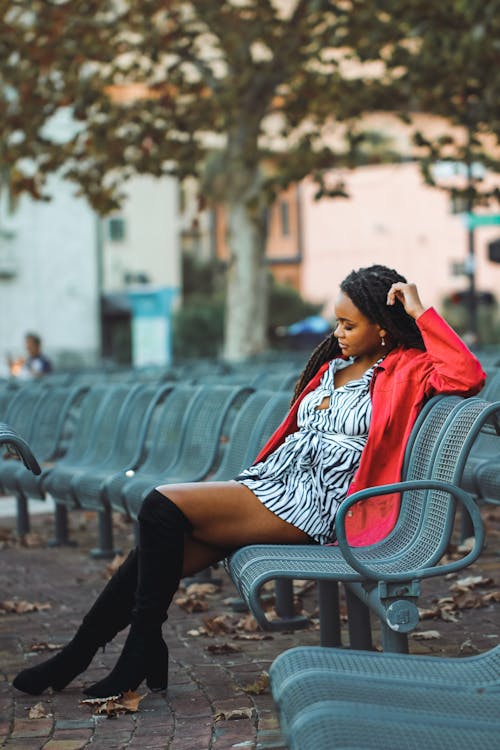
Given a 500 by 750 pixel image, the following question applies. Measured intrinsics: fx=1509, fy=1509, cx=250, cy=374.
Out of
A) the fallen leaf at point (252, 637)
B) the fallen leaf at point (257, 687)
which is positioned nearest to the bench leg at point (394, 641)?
the fallen leaf at point (257, 687)

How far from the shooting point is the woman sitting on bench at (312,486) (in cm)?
491

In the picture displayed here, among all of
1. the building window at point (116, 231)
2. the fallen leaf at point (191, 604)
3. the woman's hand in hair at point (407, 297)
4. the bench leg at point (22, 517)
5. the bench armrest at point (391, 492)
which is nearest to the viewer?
the bench armrest at point (391, 492)

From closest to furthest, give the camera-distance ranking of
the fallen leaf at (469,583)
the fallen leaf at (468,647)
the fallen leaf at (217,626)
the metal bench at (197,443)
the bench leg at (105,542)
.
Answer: the fallen leaf at (468,647) < the fallen leaf at (217,626) < the fallen leaf at (469,583) < the metal bench at (197,443) < the bench leg at (105,542)

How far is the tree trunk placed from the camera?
23.5 m

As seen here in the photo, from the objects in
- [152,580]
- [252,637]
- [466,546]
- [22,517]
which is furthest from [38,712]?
[22,517]

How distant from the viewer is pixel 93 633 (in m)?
5.12

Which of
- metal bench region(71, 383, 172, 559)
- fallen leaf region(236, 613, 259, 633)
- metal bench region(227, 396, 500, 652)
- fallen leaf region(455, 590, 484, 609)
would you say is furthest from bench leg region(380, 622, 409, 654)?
metal bench region(71, 383, 172, 559)

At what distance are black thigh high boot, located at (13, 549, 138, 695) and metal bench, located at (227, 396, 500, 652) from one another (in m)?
0.36

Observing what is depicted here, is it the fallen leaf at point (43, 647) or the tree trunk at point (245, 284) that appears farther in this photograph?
the tree trunk at point (245, 284)

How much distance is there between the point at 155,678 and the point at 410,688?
2.13 metres

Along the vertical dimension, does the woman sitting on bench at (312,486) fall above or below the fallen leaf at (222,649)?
above

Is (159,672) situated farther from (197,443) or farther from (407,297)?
(197,443)

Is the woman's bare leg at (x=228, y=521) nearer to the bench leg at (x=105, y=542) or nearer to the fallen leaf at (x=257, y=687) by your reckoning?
the fallen leaf at (x=257, y=687)

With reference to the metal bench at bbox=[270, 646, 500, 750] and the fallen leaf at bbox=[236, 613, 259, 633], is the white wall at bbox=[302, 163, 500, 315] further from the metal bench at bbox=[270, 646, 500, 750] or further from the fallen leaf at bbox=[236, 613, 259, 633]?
the metal bench at bbox=[270, 646, 500, 750]
